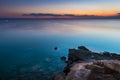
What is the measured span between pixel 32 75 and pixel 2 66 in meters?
10.3

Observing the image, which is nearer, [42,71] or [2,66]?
[42,71]

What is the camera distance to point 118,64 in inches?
894

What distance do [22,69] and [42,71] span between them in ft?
15.8

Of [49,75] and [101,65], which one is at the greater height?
[101,65]

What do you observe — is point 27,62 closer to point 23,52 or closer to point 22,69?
point 22,69

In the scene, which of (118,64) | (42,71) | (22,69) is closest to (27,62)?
(22,69)

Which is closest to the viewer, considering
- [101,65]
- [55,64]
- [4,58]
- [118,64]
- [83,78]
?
[83,78]

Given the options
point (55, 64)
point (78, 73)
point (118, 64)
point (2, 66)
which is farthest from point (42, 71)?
point (118, 64)

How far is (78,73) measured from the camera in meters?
22.3

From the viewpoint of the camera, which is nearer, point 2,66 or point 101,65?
point 101,65

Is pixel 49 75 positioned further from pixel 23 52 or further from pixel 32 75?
pixel 23 52

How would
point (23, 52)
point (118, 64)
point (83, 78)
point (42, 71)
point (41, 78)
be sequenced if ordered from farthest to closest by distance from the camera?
point (23, 52), point (42, 71), point (41, 78), point (118, 64), point (83, 78)

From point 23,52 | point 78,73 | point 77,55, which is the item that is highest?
point 78,73

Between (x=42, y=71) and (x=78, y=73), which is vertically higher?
(x=78, y=73)
